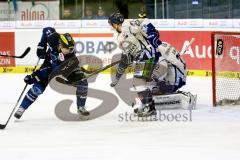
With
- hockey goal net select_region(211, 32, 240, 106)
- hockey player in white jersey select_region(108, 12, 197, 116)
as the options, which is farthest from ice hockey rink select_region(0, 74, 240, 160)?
hockey player in white jersey select_region(108, 12, 197, 116)

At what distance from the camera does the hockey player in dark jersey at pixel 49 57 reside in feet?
23.1

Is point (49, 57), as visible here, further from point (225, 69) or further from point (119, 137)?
point (225, 69)

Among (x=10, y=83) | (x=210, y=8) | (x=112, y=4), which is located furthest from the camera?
(x=112, y=4)

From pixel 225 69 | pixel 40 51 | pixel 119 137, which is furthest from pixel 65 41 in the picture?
pixel 225 69

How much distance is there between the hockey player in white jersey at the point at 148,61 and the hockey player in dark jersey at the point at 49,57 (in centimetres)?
67

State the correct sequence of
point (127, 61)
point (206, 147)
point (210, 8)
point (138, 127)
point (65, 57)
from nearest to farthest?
point (206, 147) → point (138, 127) → point (65, 57) → point (127, 61) → point (210, 8)

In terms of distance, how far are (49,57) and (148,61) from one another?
1256 millimetres

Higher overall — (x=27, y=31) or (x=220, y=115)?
(x=27, y=31)

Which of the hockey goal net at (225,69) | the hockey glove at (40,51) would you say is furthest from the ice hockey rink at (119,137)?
the hockey glove at (40,51)

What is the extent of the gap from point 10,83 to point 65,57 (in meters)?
4.73

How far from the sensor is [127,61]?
9.73 meters

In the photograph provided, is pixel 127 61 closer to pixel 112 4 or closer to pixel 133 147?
pixel 133 147

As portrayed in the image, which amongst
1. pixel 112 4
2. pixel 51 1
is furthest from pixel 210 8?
pixel 51 1

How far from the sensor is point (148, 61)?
7.71 meters
